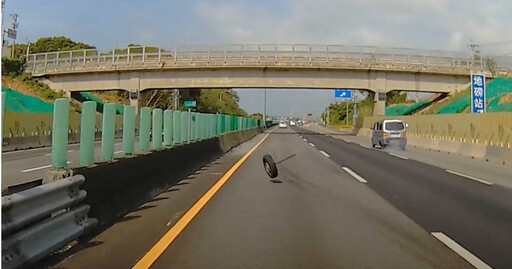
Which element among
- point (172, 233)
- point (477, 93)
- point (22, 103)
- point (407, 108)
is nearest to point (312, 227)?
point (172, 233)

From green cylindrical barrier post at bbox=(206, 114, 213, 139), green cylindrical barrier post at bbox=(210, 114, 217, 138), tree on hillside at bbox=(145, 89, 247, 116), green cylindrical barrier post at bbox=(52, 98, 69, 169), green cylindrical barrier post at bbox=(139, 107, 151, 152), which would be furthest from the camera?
tree on hillside at bbox=(145, 89, 247, 116)

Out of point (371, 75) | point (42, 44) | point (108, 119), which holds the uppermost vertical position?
point (42, 44)

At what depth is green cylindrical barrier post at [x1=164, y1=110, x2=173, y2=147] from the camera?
1430 cm

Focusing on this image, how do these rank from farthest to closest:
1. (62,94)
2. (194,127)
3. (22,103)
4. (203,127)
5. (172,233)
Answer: (62,94) < (22,103) < (203,127) < (194,127) < (172,233)

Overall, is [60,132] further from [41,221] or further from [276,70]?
[276,70]

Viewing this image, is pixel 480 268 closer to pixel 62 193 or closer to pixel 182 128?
pixel 62 193

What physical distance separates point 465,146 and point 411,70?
81.1 feet

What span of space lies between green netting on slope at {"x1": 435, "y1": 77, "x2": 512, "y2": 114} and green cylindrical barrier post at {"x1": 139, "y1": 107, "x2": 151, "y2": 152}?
1280 inches

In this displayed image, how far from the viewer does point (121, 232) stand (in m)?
7.71

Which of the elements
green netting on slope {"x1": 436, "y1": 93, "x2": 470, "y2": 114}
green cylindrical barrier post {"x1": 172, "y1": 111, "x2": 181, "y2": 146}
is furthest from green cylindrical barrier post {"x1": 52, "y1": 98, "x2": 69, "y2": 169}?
green netting on slope {"x1": 436, "y1": 93, "x2": 470, "y2": 114}

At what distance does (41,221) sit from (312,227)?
402 cm

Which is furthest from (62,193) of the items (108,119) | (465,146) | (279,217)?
(465,146)

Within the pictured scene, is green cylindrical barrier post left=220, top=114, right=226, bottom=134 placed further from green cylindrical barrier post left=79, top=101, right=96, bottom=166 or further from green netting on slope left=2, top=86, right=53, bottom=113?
green cylindrical barrier post left=79, top=101, right=96, bottom=166

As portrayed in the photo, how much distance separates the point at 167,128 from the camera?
47.3ft
